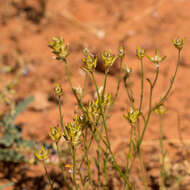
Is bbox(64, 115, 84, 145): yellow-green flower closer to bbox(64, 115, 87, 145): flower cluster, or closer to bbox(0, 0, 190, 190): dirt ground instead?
bbox(64, 115, 87, 145): flower cluster

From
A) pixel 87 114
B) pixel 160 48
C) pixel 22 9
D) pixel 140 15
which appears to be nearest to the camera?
pixel 87 114

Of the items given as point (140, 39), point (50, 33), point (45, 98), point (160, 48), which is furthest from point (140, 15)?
point (45, 98)

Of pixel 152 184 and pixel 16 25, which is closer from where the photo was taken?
pixel 152 184

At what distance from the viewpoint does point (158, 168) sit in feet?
5.93

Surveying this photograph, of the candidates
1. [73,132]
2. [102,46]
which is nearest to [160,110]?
[73,132]

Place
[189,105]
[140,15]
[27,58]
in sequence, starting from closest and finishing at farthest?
[189,105] < [27,58] < [140,15]

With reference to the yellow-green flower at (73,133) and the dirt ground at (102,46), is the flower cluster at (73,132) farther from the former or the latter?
the dirt ground at (102,46)

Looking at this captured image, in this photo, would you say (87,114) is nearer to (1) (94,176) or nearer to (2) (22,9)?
(1) (94,176)

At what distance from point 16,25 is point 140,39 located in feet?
5.00

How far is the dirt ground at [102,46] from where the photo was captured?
2127mm

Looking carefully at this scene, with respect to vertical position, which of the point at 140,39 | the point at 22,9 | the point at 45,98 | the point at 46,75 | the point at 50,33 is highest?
the point at 22,9

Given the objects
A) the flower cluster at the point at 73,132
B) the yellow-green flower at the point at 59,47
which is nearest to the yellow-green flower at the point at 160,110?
the flower cluster at the point at 73,132

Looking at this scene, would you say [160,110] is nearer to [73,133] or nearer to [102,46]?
[73,133]

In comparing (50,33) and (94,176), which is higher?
(50,33)
